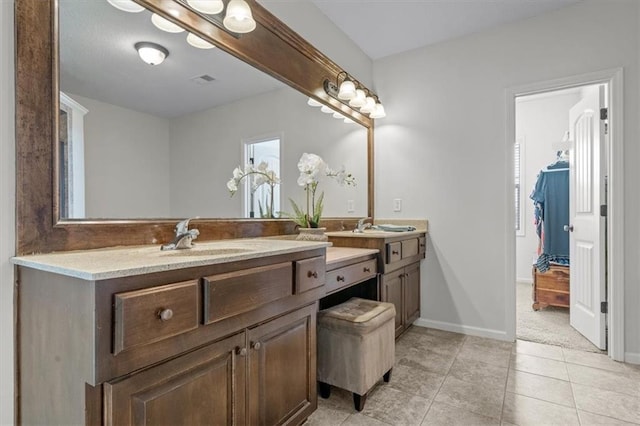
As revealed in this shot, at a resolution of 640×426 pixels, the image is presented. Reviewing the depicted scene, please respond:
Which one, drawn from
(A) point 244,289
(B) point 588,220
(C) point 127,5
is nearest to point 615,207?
(B) point 588,220

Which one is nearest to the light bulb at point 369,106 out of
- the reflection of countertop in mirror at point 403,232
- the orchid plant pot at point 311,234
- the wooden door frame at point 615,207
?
the reflection of countertop in mirror at point 403,232

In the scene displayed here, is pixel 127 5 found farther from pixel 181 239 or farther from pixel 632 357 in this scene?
pixel 632 357

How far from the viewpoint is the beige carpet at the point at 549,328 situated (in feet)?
8.47

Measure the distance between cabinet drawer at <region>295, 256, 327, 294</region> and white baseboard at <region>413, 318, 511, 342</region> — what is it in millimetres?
1840

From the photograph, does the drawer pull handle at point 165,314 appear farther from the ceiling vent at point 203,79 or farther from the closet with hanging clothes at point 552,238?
the closet with hanging clothes at point 552,238

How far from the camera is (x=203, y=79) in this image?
1673 millimetres

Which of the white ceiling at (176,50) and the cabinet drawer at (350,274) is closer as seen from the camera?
the white ceiling at (176,50)

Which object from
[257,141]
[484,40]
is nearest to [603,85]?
[484,40]

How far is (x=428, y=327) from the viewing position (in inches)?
117

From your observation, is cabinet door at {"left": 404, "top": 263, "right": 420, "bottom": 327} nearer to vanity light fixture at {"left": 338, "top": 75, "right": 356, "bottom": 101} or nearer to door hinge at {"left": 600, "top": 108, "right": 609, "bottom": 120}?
vanity light fixture at {"left": 338, "top": 75, "right": 356, "bottom": 101}

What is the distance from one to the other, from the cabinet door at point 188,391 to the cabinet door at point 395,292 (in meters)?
1.38

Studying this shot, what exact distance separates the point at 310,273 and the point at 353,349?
0.53 metres

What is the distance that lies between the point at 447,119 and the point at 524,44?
31.5 inches

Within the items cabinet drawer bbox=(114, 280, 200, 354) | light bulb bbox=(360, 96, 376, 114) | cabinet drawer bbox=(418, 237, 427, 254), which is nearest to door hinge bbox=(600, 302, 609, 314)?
cabinet drawer bbox=(418, 237, 427, 254)
